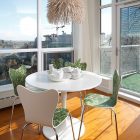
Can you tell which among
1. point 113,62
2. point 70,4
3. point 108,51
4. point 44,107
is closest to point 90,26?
point 108,51

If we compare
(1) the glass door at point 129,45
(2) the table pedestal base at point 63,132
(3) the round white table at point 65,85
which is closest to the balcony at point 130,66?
(1) the glass door at point 129,45

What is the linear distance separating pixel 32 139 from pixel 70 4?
1.76 metres

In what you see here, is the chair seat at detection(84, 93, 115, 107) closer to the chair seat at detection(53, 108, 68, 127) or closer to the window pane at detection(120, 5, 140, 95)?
the chair seat at detection(53, 108, 68, 127)

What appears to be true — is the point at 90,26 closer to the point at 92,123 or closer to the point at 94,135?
the point at 92,123

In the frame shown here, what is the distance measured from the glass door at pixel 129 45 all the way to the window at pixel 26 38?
125 cm

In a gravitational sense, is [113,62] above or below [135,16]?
below

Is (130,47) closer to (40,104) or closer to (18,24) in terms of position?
(18,24)

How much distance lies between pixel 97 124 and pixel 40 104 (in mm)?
1390

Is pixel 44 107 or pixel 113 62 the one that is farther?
pixel 113 62

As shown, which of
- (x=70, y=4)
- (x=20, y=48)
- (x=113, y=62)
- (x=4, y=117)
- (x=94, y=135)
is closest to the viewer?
(x=70, y=4)

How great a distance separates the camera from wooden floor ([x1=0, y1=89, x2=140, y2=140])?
252cm

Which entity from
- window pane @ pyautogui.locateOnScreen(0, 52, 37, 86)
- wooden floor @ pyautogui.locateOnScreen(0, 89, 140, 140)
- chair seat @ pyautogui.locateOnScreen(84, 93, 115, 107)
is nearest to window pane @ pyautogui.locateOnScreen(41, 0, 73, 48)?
window pane @ pyautogui.locateOnScreen(0, 52, 37, 86)

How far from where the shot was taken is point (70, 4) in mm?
2371

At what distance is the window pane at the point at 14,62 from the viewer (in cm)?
355
